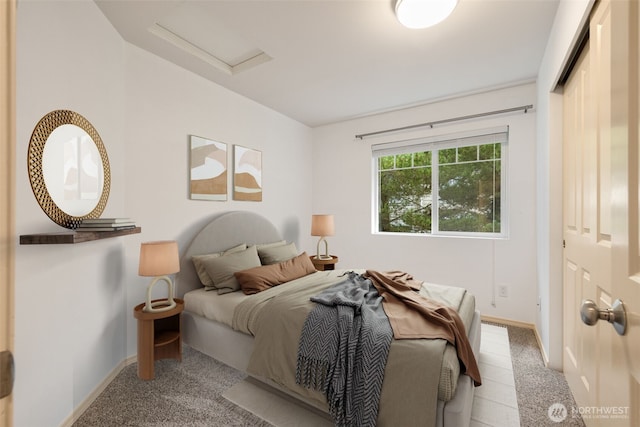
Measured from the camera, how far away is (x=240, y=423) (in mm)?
1628

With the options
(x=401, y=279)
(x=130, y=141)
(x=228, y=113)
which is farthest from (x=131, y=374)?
(x=228, y=113)

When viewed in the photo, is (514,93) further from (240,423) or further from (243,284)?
(240,423)

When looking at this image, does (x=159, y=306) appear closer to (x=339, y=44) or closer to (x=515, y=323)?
(x=339, y=44)

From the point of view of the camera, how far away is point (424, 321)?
1.69 metres

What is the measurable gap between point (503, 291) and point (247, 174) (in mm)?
3302

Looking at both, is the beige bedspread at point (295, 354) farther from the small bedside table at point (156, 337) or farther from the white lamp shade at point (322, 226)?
the white lamp shade at point (322, 226)

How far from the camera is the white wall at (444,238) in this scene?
9.93ft

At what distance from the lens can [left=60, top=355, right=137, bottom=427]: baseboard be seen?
1612mm

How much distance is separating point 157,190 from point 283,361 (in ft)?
6.02

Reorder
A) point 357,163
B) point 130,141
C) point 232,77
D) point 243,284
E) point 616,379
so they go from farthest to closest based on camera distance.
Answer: point 357,163 → point 232,77 → point 243,284 → point 130,141 → point 616,379

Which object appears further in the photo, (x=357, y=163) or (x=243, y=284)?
(x=357, y=163)

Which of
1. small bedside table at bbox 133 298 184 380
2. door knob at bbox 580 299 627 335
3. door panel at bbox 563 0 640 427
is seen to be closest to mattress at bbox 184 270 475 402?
small bedside table at bbox 133 298 184 380

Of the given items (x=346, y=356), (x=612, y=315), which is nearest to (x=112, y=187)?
(x=346, y=356)

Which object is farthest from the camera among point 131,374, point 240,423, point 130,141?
point 130,141
